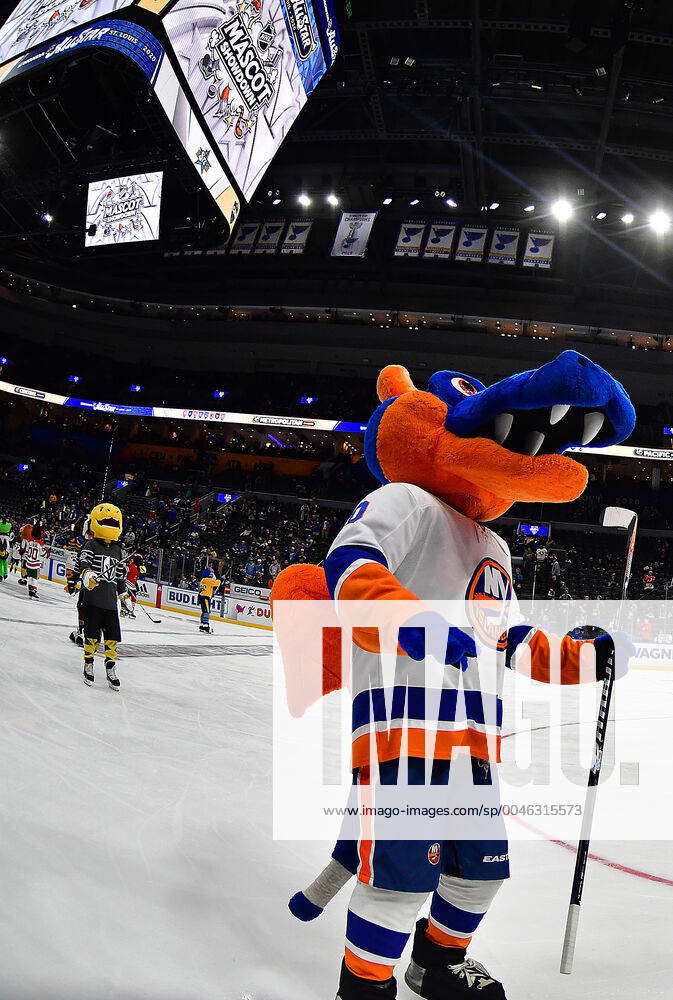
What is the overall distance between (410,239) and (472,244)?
1952mm

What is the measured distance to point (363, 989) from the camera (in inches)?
66.9

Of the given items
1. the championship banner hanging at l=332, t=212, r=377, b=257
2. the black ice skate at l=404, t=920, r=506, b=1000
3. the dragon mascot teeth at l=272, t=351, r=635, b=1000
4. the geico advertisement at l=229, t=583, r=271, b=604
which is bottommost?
the black ice skate at l=404, t=920, r=506, b=1000

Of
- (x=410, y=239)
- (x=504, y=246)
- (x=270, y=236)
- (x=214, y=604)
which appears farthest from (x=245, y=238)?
(x=214, y=604)

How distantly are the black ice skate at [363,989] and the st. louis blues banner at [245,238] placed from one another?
23772 mm

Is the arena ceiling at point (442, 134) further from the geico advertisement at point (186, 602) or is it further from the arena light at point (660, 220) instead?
the geico advertisement at point (186, 602)

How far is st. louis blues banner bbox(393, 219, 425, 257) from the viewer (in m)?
20.8

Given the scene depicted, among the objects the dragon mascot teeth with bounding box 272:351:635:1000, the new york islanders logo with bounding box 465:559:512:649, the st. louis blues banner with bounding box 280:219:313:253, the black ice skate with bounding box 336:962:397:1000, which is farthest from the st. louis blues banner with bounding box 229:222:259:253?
the black ice skate with bounding box 336:962:397:1000

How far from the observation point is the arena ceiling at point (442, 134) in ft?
36.7

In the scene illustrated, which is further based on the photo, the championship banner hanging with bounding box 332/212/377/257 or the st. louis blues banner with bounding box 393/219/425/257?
the st. louis blues banner with bounding box 393/219/425/257

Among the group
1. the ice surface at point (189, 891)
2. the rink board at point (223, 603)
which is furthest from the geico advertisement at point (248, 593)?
the ice surface at point (189, 891)

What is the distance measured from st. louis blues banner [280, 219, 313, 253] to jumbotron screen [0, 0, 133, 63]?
13.3 m

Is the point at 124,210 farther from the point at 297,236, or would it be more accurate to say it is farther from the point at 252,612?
the point at 297,236

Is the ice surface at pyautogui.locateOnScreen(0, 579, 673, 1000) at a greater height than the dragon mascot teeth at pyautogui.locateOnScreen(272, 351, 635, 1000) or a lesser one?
lesser

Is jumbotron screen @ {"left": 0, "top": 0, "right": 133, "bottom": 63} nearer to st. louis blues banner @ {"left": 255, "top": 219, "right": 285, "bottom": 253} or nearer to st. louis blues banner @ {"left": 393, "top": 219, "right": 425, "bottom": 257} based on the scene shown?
st. louis blues banner @ {"left": 393, "top": 219, "right": 425, "bottom": 257}
